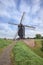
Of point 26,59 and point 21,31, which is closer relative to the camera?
point 26,59

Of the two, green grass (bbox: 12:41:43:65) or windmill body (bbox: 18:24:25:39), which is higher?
windmill body (bbox: 18:24:25:39)

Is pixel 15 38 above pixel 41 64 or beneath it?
above

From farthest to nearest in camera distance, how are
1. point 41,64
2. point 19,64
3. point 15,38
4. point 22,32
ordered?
point 15,38
point 22,32
point 41,64
point 19,64

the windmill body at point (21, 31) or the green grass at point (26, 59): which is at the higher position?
the windmill body at point (21, 31)

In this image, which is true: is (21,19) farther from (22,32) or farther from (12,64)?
(12,64)

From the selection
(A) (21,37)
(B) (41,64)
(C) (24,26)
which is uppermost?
(C) (24,26)

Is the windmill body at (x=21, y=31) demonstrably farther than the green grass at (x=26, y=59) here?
Yes

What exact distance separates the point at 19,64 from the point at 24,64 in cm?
69

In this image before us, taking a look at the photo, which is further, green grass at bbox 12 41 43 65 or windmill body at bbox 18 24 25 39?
windmill body at bbox 18 24 25 39

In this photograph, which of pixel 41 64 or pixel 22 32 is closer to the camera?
pixel 41 64

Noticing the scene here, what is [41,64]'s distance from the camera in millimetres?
24750

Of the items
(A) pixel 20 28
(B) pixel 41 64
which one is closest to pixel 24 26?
(A) pixel 20 28

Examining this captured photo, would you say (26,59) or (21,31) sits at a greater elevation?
(21,31)

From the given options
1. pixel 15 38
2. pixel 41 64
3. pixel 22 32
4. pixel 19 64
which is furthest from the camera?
pixel 15 38
